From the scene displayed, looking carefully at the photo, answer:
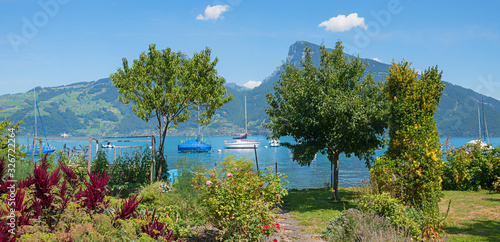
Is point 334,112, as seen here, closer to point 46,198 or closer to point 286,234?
point 286,234

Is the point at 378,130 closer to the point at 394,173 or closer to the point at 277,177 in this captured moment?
the point at 394,173

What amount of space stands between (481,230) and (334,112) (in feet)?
17.5

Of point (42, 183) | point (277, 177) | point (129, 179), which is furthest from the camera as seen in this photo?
point (129, 179)

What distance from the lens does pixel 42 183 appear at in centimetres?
273

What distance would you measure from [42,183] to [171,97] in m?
10.6

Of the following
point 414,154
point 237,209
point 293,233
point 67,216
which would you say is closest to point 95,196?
point 67,216

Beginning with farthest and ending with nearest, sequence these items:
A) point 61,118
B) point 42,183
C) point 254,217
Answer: point 61,118
point 254,217
point 42,183

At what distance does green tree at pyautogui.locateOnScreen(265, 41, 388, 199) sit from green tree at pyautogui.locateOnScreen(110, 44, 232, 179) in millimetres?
3247

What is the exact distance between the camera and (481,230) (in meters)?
7.72

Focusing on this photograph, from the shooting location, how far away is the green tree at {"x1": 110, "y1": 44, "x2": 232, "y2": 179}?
13039 millimetres

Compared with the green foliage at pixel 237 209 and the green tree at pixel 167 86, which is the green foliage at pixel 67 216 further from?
the green tree at pixel 167 86

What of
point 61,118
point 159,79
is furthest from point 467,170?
point 61,118

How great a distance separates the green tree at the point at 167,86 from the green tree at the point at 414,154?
25.8 feet

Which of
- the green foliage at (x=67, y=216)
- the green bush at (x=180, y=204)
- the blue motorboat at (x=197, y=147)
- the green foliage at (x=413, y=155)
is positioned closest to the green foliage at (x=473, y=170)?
the green foliage at (x=413, y=155)
